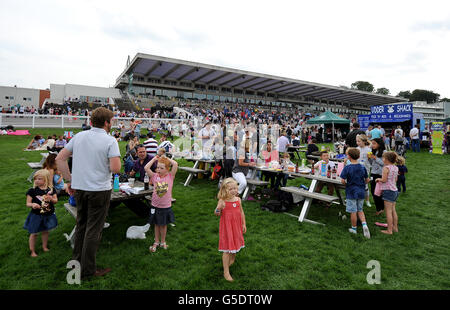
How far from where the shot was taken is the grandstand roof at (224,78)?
37.7 metres

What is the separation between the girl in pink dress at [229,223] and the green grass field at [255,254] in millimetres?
371

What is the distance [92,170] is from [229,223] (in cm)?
188

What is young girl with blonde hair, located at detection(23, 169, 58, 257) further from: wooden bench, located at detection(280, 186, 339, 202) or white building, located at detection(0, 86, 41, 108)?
white building, located at detection(0, 86, 41, 108)

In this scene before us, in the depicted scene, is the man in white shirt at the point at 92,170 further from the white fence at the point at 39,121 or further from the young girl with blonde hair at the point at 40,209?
the white fence at the point at 39,121

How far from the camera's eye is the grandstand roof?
124ft

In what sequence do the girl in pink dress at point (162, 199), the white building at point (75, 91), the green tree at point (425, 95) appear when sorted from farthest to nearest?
the green tree at point (425, 95), the white building at point (75, 91), the girl in pink dress at point (162, 199)

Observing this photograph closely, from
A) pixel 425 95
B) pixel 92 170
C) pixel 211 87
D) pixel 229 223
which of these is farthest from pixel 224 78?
pixel 425 95

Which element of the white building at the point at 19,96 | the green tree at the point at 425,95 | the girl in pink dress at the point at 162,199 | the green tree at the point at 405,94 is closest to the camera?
the girl in pink dress at the point at 162,199

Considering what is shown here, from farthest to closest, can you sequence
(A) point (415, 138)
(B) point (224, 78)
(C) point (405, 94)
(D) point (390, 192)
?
(C) point (405, 94) → (B) point (224, 78) → (A) point (415, 138) → (D) point (390, 192)

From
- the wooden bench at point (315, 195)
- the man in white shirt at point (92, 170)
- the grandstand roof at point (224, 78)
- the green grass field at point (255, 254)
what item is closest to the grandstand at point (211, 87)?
the grandstand roof at point (224, 78)

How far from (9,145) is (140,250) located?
51.3 feet

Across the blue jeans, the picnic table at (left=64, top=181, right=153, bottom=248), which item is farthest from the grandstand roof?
the picnic table at (left=64, top=181, right=153, bottom=248)

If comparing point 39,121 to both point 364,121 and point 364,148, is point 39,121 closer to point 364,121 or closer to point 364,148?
point 364,148

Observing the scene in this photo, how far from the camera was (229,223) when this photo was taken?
327cm
